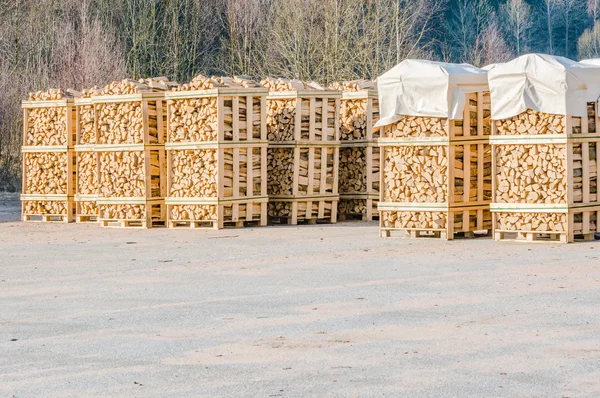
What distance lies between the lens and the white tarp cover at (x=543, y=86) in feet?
49.9

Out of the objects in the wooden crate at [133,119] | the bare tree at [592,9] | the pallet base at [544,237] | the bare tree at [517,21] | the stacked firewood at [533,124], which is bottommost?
the pallet base at [544,237]

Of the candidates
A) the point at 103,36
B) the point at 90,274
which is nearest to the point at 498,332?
the point at 90,274

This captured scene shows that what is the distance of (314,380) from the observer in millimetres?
7070

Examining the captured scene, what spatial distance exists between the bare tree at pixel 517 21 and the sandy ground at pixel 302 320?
70.5 metres

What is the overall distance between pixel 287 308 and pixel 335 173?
33.6 ft

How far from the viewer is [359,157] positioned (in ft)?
68.8

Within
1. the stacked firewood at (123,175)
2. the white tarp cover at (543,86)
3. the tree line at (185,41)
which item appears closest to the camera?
the white tarp cover at (543,86)

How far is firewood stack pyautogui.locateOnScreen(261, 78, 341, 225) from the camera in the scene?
19.8m

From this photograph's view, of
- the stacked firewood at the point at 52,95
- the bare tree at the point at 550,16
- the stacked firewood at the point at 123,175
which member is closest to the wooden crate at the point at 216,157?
the stacked firewood at the point at 123,175

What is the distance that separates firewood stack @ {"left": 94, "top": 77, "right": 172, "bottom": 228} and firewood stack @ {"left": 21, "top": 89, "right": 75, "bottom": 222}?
1.59 metres

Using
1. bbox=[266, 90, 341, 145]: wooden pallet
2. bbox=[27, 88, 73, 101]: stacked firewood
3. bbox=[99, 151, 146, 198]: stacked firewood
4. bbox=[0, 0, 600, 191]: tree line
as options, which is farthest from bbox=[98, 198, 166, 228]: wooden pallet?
bbox=[0, 0, 600, 191]: tree line

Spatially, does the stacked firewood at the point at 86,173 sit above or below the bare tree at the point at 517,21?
below

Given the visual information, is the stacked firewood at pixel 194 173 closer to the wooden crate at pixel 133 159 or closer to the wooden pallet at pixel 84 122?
the wooden crate at pixel 133 159

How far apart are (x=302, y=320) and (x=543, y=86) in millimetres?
7283
